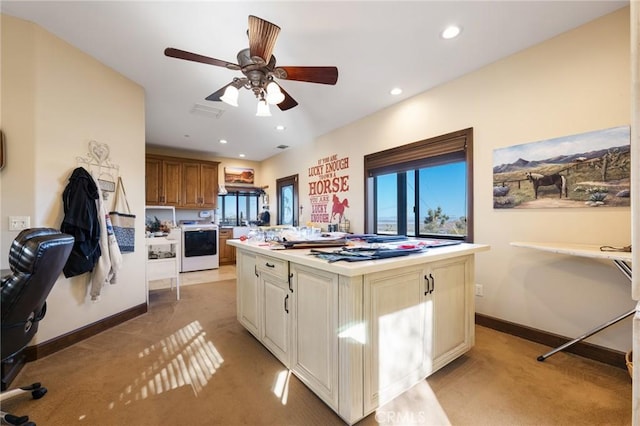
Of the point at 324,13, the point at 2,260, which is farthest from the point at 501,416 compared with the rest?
the point at 2,260

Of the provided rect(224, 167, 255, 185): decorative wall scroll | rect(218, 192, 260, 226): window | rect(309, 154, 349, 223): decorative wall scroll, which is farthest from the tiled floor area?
rect(224, 167, 255, 185): decorative wall scroll

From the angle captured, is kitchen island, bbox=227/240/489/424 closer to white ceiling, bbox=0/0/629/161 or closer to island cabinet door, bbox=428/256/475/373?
island cabinet door, bbox=428/256/475/373

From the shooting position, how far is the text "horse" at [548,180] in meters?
2.18

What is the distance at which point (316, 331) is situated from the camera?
1573mm

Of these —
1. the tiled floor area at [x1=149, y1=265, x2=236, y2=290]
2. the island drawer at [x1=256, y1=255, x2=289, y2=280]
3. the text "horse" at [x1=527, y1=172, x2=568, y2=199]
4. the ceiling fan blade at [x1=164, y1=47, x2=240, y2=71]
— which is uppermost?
the ceiling fan blade at [x1=164, y1=47, x2=240, y2=71]

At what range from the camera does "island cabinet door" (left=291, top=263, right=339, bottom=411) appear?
4.77ft

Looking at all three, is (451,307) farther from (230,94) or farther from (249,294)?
(230,94)

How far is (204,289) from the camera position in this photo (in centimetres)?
407

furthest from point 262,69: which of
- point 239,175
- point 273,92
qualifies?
point 239,175

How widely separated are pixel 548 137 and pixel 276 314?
2752mm

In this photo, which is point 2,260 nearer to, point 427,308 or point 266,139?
point 427,308

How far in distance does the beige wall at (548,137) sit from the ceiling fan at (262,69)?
171cm

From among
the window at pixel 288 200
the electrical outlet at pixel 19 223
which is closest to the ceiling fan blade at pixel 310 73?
the electrical outlet at pixel 19 223

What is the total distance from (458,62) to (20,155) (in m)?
3.97
